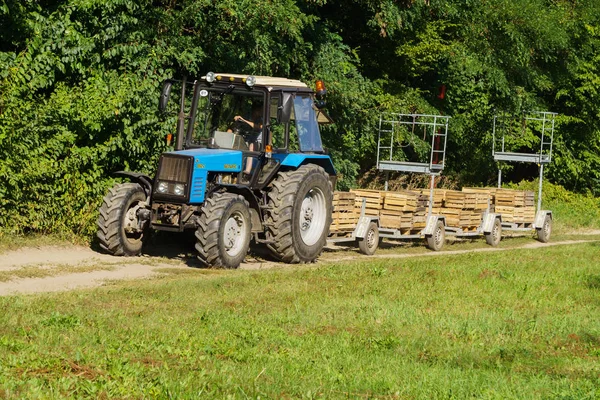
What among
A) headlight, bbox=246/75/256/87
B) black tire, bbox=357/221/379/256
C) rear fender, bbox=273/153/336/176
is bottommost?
black tire, bbox=357/221/379/256

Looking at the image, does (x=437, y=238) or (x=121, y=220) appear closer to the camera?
(x=121, y=220)

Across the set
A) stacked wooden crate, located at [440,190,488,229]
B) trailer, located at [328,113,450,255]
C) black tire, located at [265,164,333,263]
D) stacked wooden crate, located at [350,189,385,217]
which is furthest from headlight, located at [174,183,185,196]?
stacked wooden crate, located at [440,190,488,229]

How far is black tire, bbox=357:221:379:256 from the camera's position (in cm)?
2052

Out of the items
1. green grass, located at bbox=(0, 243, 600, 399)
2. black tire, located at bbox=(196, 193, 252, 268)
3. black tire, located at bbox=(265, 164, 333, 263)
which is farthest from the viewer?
black tire, located at bbox=(265, 164, 333, 263)

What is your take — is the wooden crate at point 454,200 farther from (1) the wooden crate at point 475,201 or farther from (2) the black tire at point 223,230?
(2) the black tire at point 223,230

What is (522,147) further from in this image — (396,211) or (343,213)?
(343,213)

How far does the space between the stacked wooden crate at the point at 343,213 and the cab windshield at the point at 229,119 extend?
116 inches

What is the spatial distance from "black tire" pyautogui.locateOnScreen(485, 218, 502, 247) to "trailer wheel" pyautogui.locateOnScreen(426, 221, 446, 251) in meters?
2.00

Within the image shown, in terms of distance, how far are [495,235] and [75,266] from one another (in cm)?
1244

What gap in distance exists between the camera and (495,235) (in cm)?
→ 2489

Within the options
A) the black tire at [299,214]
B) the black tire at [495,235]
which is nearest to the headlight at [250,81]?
the black tire at [299,214]

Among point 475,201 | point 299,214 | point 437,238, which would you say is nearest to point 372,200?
point 437,238

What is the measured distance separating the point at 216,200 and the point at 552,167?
24122mm

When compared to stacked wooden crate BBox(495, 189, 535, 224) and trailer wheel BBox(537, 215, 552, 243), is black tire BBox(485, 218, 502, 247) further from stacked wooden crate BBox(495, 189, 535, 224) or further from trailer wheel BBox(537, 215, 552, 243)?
trailer wheel BBox(537, 215, 552, 243)
